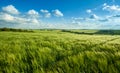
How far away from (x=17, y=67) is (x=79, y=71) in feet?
4.16

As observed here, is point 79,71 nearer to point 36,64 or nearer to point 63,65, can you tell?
point 63,65

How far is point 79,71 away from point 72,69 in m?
0.14

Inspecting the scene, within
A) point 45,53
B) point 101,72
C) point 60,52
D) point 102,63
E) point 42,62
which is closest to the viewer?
point 101,72

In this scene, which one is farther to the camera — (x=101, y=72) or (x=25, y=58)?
(x=25, y=58)

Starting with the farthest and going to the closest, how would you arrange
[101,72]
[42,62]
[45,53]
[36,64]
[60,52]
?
[60,52], [45,53], [42,62], [36,64], [101,72]

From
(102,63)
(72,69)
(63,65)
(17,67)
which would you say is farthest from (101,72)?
(17,67)

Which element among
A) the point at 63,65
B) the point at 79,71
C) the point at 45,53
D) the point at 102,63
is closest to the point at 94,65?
the point at 102,63

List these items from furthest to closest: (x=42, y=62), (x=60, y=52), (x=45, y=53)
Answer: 1. (x=60, y=52)
2. (x=45, y=53)
3. (x=42, y=62)

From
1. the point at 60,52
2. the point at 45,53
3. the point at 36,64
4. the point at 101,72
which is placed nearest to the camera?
the point at 101,72

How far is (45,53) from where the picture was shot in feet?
13.3

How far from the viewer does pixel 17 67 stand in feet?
10.1

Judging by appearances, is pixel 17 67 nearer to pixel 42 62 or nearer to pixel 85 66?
pixel 42 62

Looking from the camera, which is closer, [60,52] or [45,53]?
[45,53]

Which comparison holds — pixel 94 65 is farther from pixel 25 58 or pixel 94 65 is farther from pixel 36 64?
Answer: pixel 25 58
